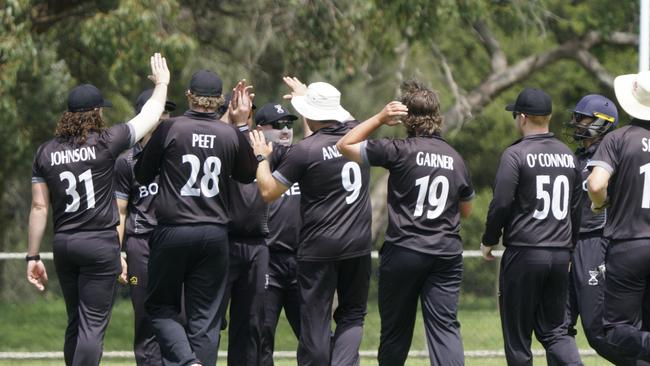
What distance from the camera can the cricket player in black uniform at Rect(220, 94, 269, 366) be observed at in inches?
360

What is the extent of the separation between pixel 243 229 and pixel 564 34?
64.5 feet

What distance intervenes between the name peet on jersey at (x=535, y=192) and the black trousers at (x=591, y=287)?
758mm

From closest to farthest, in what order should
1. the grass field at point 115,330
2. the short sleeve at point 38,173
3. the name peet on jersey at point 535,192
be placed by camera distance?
1. the name peet on jersey at point 535,192
2. the short sleeve at point 38,173
3. the grass field at point 115,330

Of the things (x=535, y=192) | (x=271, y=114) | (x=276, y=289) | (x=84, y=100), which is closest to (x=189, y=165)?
(x=84, y=100)

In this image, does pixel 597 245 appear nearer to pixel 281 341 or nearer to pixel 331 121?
pixel 331 121

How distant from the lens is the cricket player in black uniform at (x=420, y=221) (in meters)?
8.38

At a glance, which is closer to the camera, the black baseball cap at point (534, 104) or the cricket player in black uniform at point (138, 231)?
the black baseball cap at point (534, 104)

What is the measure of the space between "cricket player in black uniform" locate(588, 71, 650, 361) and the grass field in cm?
548

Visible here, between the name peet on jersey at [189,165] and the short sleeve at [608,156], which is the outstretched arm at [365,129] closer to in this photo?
the name peet on jersey at [189,165]

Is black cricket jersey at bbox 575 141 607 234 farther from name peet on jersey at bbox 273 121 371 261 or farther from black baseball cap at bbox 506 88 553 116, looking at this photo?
name peet on jersey at bbox 273 121 371 261

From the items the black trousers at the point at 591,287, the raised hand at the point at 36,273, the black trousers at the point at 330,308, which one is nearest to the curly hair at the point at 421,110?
the black trousers at the point at 330,308

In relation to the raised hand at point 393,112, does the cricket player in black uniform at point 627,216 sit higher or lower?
lower

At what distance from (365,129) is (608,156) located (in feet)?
5.31

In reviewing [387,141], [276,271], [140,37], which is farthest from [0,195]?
[387,141]
